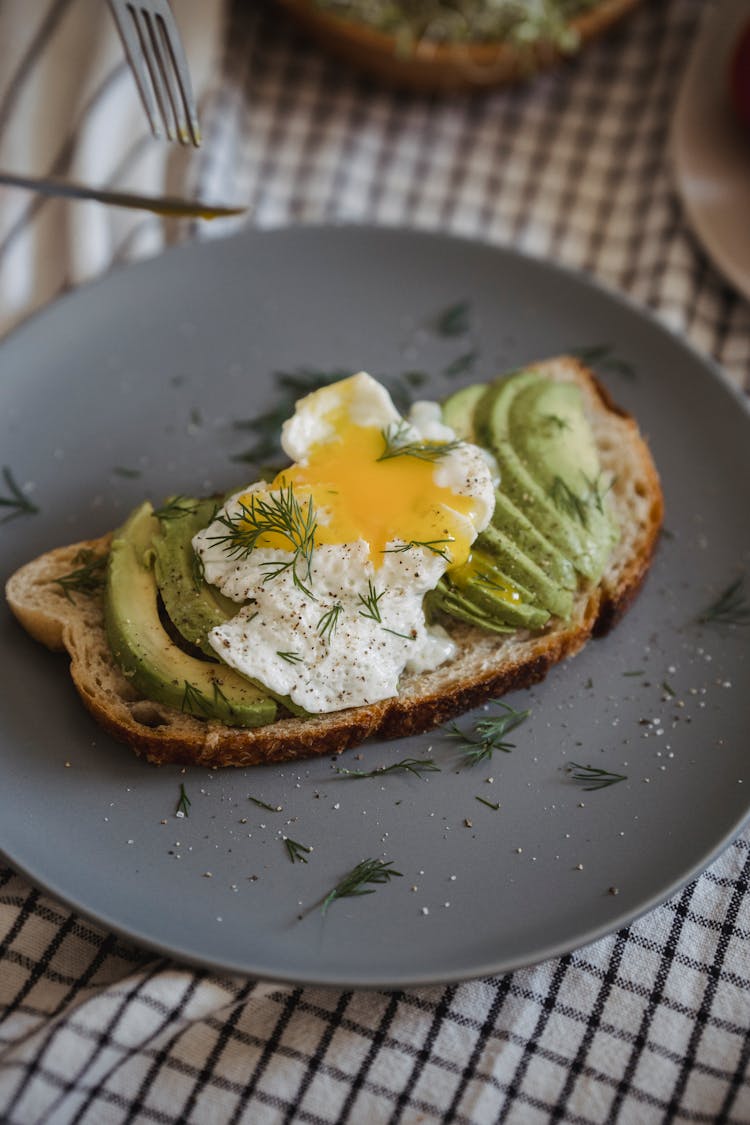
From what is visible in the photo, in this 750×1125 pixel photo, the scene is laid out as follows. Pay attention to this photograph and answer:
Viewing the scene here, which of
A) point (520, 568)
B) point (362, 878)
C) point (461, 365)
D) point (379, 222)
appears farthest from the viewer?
point (379, 222)

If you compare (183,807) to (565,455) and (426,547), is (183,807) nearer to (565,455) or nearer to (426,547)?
(426,547)

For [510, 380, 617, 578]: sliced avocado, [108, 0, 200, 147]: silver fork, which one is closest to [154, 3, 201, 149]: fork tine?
[108, 0, 200, 147]: silver fork

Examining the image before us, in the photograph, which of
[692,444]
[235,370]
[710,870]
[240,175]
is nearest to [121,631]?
[235,370]

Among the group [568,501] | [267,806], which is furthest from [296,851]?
[568,501]

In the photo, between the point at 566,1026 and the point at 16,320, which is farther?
the point at 16,320

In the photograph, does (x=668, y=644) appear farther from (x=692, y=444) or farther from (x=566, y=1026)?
(x=566, y=1026)

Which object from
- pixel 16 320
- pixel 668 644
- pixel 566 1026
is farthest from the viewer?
pixel 16 320

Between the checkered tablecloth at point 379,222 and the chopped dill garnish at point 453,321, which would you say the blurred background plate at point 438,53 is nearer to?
the checkered tablecloth at point 379,222
